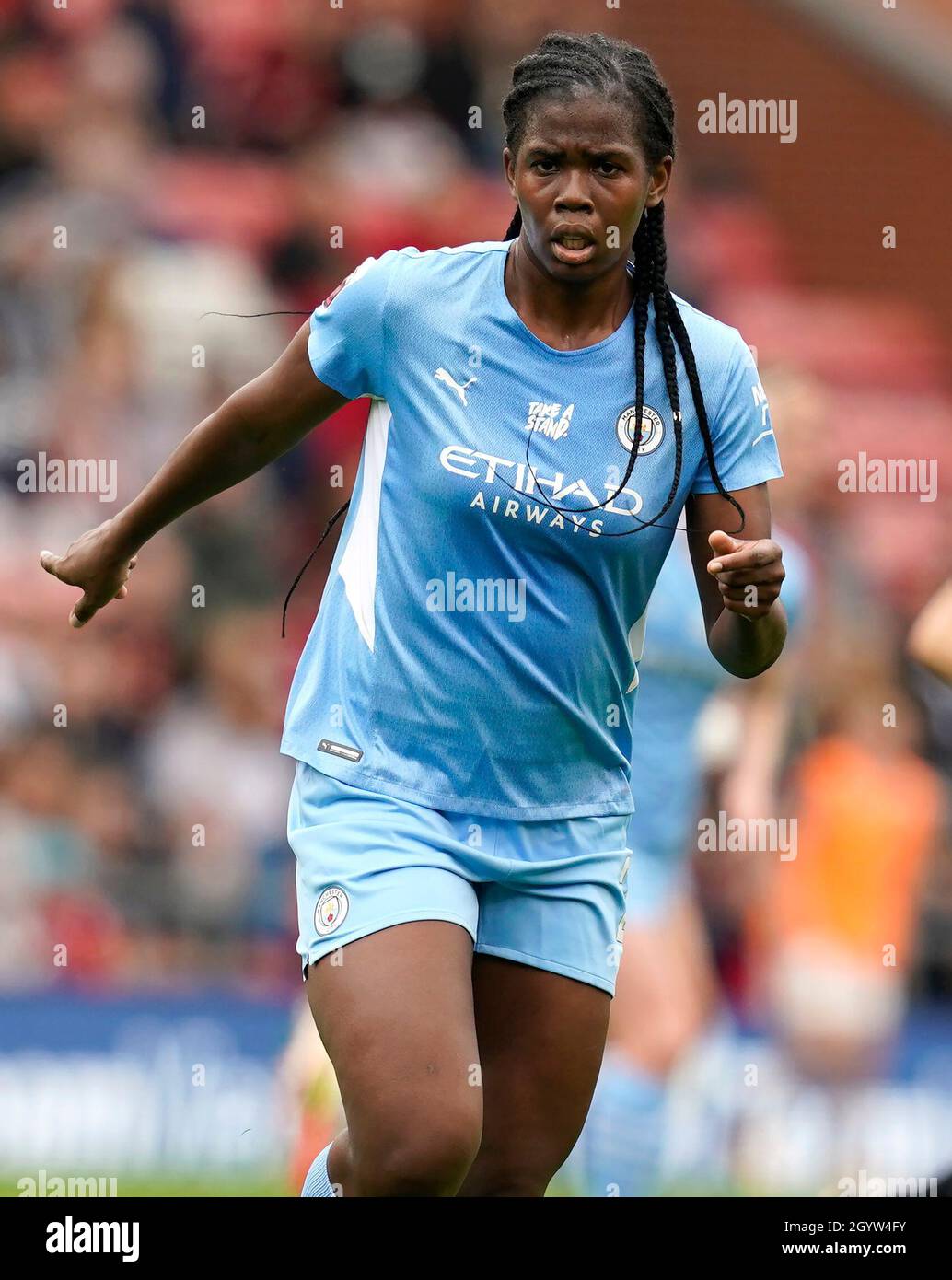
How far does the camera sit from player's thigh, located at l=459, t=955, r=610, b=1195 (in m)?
3.60

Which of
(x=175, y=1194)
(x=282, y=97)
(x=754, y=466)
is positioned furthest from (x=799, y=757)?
(x=754, y=466)

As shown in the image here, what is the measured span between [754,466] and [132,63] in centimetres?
626

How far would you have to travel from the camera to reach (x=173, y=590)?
8141 mm

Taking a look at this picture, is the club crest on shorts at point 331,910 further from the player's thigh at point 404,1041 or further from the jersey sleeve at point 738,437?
the jersey sleeve at point 738,437

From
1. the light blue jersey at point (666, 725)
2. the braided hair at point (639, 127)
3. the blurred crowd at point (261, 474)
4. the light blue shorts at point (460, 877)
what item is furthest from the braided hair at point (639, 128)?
the blurred crowd at point (261, 474)

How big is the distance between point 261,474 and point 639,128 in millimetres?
4943

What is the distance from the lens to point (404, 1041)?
325 cm

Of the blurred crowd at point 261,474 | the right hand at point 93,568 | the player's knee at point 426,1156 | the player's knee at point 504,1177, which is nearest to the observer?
the player's knee at point 426,1156

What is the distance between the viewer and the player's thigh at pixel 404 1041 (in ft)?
10.6

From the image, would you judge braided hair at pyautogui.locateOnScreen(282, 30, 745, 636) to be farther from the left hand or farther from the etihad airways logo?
the left hand

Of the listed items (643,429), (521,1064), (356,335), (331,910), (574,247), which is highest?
(574,247)

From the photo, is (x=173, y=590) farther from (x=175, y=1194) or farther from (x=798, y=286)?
(x=798, y=286)

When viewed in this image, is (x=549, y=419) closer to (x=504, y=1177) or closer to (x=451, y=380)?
(x=451, y=380)

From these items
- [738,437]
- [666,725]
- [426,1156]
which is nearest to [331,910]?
[426,1156]
